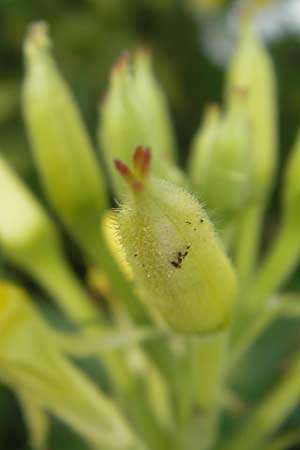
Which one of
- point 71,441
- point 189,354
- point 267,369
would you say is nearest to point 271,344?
point 267,369

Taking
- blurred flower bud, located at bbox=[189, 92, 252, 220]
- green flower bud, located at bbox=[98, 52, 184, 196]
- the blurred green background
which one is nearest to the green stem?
blurred flower bud, located at bbox=[189, 92, 252, 220]

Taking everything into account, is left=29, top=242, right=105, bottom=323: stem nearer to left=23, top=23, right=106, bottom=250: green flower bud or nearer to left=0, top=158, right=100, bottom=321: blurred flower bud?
left=0, top=158, right=100, bottom=321: blurred flower bud

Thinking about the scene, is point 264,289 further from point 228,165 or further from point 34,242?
point 34,242

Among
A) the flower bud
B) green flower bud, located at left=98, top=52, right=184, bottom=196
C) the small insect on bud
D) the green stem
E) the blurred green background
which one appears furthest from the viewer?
the blurred green background

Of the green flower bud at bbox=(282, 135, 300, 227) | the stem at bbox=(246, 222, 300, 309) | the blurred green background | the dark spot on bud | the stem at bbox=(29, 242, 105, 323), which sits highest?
the blurred green background

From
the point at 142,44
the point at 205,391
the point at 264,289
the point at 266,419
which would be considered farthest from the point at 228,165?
the point at 142,44

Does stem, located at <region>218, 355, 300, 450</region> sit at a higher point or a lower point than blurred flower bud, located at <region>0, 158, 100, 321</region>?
lower
